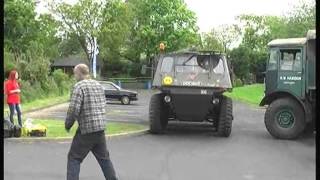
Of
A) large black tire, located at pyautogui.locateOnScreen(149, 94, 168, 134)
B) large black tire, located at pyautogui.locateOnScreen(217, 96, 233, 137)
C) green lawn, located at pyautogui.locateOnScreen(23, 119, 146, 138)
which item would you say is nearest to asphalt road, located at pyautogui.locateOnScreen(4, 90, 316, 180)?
large black tire, located at pyautogui.locateOnScreen(217, 96, 233, 137)

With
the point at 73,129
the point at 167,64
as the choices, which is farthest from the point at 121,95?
the point at 73,129

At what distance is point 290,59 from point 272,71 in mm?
572

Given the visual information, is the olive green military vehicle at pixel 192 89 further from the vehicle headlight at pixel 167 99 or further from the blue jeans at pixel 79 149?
the blue jeans at pixel 79 149

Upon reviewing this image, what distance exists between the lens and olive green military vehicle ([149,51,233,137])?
1611 centimetres

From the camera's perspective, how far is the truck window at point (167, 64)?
16.8m

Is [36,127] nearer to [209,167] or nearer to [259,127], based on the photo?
[209,167]

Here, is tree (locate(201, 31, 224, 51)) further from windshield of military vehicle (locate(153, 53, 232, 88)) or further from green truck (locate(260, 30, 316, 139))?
green truck (locate(260, 30, 316, 139))

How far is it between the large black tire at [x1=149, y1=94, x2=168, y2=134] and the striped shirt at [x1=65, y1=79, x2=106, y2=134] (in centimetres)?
802

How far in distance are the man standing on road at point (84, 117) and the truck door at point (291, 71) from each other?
846 centimetres

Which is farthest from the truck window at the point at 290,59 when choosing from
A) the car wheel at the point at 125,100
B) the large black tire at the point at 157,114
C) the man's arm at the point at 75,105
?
the car wheel at the point at 125,100

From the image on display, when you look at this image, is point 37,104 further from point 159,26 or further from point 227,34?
point 227,34

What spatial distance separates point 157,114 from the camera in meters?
16.5

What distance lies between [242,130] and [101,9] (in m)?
55.5

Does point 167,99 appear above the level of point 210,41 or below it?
below
